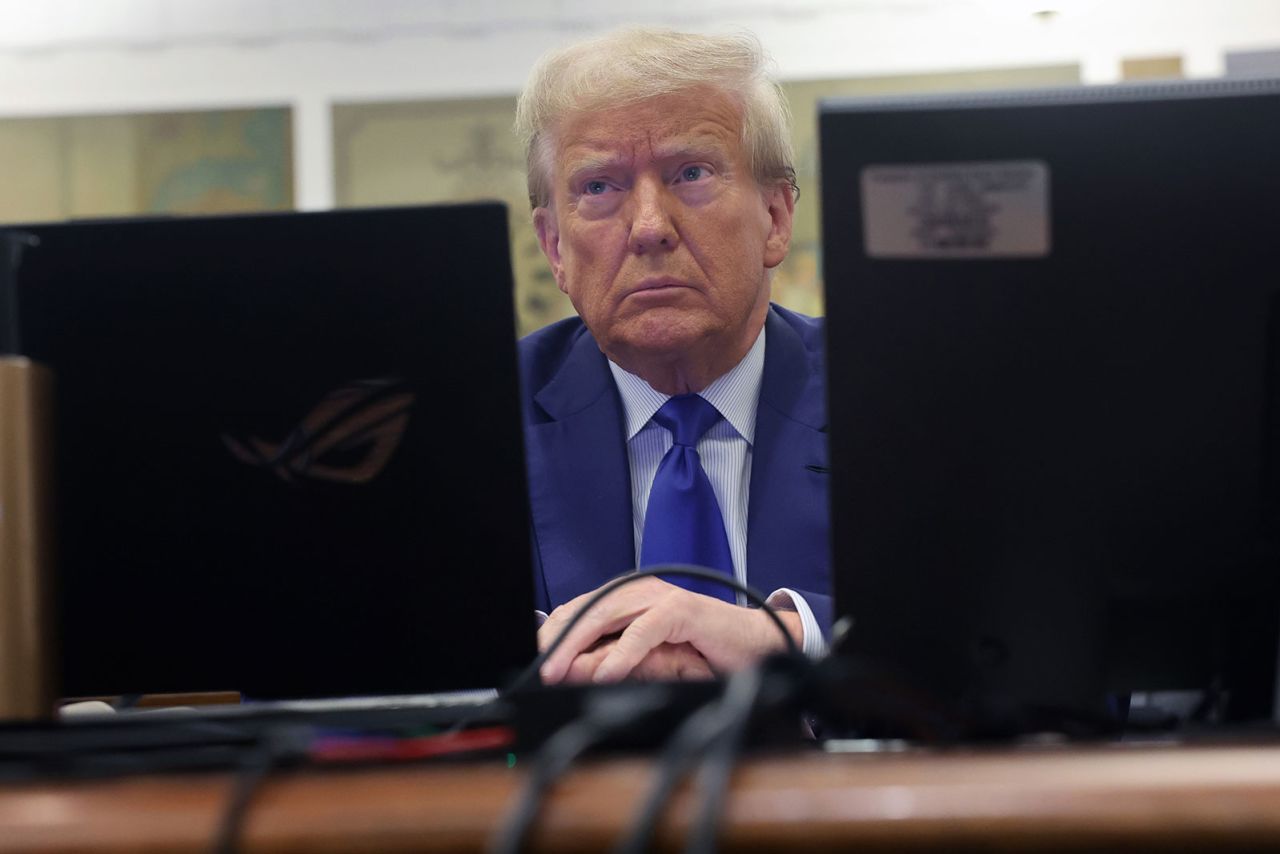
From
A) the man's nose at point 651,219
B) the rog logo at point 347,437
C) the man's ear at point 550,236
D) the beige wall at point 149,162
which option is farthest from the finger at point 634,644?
the beige wall at point 149,162

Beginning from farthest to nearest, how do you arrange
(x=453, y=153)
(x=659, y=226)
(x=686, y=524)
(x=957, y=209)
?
(x=453, y=153) < (x=659, y=226) < (x=686, y=524) < (x=957, y=209)

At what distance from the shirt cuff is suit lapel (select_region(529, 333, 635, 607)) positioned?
0.27 meters

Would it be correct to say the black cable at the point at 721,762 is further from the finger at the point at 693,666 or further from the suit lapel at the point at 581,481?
the suit lapel at the point at 581,481

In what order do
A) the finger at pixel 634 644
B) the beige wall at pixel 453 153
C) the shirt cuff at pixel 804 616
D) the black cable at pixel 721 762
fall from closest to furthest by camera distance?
→ the black cable at pixel 721 762 < the finger at pixel 634 644 < the shirt cuff at pixel 804 616 < the beige wall at pixel 453 153

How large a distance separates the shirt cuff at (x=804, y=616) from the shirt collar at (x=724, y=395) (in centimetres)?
37

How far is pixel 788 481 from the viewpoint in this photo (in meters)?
1.59

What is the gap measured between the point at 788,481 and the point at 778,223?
0.41 m

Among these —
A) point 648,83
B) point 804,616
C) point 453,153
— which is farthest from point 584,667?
point 453,153

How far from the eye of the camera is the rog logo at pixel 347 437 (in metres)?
0.78

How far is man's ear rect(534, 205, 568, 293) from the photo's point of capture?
5.83 feet

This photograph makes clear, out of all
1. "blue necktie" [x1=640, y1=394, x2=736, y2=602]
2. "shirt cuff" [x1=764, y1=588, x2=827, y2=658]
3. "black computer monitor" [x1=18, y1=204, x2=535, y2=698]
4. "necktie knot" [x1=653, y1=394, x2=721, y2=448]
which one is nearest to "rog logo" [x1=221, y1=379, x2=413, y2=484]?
"black computer monitor" [x1=18, y1=204, x2=535, y2=698]

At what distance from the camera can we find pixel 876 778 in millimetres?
459

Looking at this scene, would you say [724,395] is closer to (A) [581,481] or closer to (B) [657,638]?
(A) [581,481]

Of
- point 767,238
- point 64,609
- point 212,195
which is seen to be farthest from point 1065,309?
point 212,195
